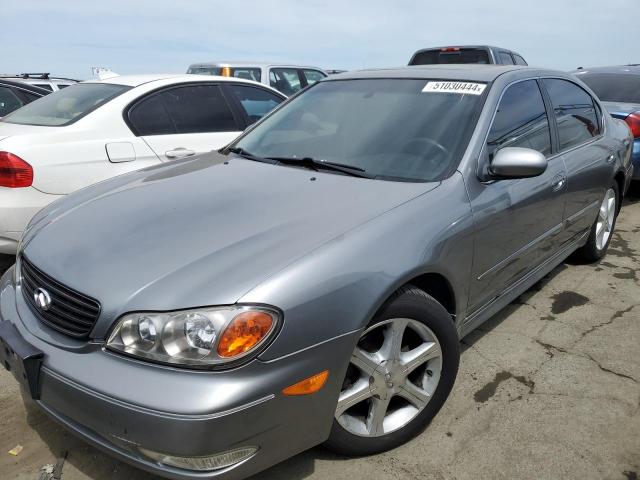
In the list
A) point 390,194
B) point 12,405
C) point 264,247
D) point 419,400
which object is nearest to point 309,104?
point 390,194

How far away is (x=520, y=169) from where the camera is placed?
8.12 feet

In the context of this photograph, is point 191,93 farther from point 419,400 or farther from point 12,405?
point 419,400

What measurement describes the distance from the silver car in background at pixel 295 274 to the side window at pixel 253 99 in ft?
6.03

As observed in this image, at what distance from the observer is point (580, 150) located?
11.6ft

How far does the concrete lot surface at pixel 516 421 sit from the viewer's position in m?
2.13

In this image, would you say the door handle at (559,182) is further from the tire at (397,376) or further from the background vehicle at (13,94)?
the background vehicle at (13,94)

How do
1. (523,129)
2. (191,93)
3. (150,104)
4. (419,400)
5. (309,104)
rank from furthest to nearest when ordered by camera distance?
Answer: (191,93), (150,104), (309,104), (523,129), (419,400)

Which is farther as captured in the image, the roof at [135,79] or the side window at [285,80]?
Result: the side window at [285,80]

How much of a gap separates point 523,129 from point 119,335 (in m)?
2.36

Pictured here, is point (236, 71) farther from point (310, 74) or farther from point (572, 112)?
point (572, 112)

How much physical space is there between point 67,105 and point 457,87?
316 cm

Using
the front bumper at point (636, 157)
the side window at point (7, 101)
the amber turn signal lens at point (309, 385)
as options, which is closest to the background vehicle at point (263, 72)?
the side window at point (7, 101)

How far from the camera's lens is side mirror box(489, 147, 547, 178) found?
2477 millimetres

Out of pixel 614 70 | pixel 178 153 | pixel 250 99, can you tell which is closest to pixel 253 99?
pixel 250 99
